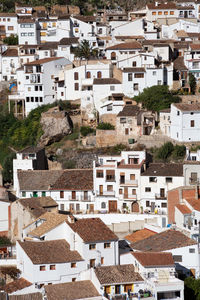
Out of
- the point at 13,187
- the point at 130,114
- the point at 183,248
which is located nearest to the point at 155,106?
the point at 130,114

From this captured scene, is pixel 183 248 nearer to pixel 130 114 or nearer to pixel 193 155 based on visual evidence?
pixel 193 155

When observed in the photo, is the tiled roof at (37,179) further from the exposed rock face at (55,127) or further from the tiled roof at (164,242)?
the tiled roof at (164,242)

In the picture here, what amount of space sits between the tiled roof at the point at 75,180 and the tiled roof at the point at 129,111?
7.70m

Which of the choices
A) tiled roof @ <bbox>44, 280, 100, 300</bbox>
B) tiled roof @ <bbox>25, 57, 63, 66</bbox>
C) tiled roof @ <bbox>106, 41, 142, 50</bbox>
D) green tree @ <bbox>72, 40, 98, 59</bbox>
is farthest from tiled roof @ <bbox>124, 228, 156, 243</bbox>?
green tree @ <bbox>72, 40, 98, 59</bbox>

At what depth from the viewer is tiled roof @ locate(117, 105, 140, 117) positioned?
67125mm

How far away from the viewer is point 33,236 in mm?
51594

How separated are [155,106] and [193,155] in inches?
324

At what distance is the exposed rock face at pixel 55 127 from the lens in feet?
229

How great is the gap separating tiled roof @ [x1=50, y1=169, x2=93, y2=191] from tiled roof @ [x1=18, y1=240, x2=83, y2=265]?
10298 millimetres

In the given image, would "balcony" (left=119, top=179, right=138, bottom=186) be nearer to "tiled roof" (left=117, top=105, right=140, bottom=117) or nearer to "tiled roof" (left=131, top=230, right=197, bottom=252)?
"tiled roof" (left=131, top=230, right=197, bottom=252)

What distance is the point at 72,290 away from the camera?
146 ft

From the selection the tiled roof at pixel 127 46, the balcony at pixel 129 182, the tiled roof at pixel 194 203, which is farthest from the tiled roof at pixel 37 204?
the tiled roof at pixel 127 46

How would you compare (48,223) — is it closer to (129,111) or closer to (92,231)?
(92,231)

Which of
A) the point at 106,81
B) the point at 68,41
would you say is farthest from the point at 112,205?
the point at 68,41
